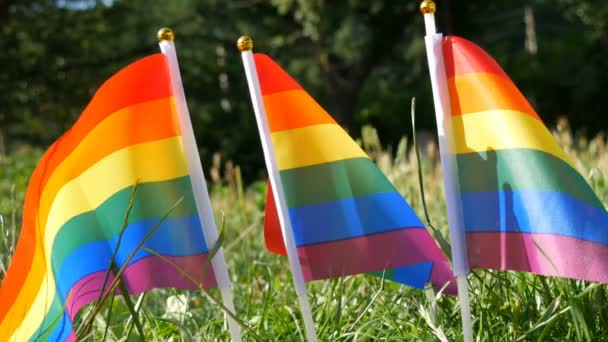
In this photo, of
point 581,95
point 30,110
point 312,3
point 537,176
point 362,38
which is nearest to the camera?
point 537,176

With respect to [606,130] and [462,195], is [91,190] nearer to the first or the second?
[462,195]

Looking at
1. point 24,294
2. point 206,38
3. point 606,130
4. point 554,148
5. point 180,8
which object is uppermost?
point 180,8

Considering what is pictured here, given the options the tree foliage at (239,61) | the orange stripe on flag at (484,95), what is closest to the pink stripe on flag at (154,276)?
the orange stripe on flag at (484,95)

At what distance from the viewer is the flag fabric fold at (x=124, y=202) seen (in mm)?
1839

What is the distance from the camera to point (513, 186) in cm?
182

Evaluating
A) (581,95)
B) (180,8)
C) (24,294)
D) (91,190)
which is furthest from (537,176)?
(180,8)

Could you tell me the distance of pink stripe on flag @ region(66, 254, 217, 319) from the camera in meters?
1.84

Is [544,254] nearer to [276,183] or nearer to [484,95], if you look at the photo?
[484,95]

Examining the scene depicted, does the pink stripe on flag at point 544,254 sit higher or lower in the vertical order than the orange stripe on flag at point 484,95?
lower

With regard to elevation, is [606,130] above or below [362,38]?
below

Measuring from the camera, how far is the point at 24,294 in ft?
6.28

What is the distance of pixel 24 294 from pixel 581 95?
20.4 meters

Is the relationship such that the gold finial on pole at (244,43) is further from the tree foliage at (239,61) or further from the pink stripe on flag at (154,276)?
the tree foliage at (239,61)

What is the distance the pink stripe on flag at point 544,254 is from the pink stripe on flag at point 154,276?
23.5 inches
